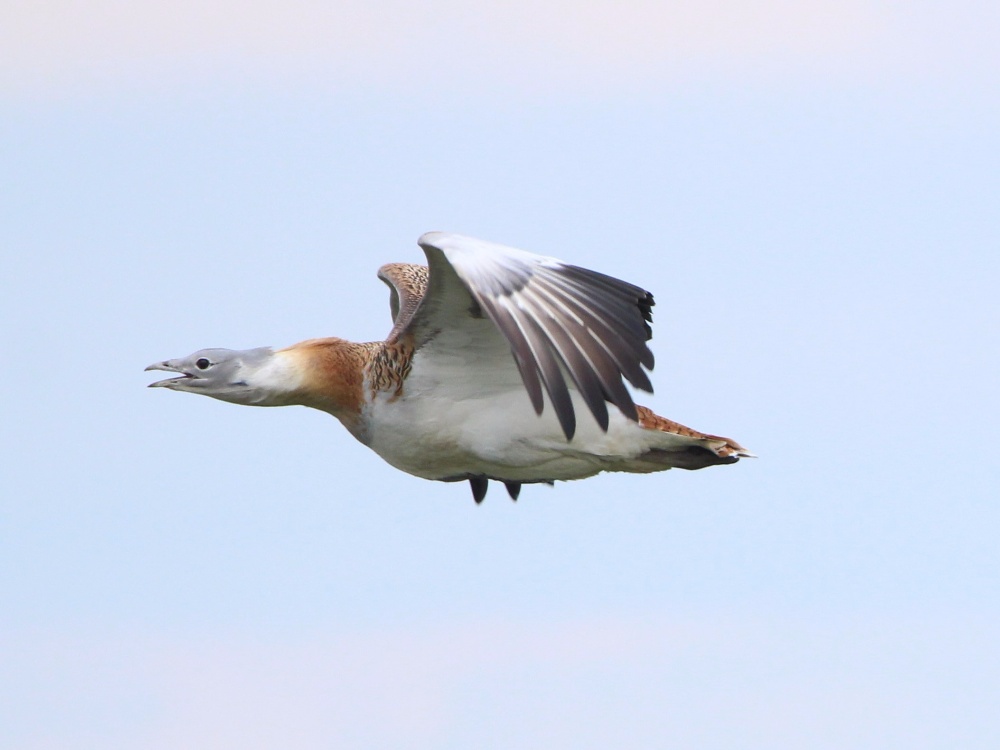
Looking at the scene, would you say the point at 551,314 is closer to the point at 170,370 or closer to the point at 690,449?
the point at 690,449

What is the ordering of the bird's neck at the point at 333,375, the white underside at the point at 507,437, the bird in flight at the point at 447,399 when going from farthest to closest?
the bird's neck at the point at 333,375 < the white underside at the point at 507,437 < the bird in flight at the point at 447,399

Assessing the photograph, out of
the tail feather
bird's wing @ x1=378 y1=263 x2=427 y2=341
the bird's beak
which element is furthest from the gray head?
the tail feather

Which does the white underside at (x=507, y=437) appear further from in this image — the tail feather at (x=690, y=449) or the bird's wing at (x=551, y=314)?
the bird's wing at (x=551, y=314)

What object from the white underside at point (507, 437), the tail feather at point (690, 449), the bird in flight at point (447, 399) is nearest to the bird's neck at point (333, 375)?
the bird in flight at point (447, 399)

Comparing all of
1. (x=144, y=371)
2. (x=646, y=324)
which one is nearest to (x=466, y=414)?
(x=646, y=324)

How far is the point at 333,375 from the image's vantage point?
14617 mm

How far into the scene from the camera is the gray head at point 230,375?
48.3 ft

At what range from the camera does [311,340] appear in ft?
49.0

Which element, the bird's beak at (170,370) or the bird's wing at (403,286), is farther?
the bird's wing at (403,286)

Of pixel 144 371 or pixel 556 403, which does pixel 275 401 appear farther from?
pixel 556 403

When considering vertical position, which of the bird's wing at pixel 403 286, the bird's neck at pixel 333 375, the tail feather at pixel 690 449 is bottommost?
the tail feather at pixel 690 449

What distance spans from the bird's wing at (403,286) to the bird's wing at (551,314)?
2247 millimetres

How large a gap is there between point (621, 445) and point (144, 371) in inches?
145

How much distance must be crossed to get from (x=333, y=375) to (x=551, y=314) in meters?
2.65
